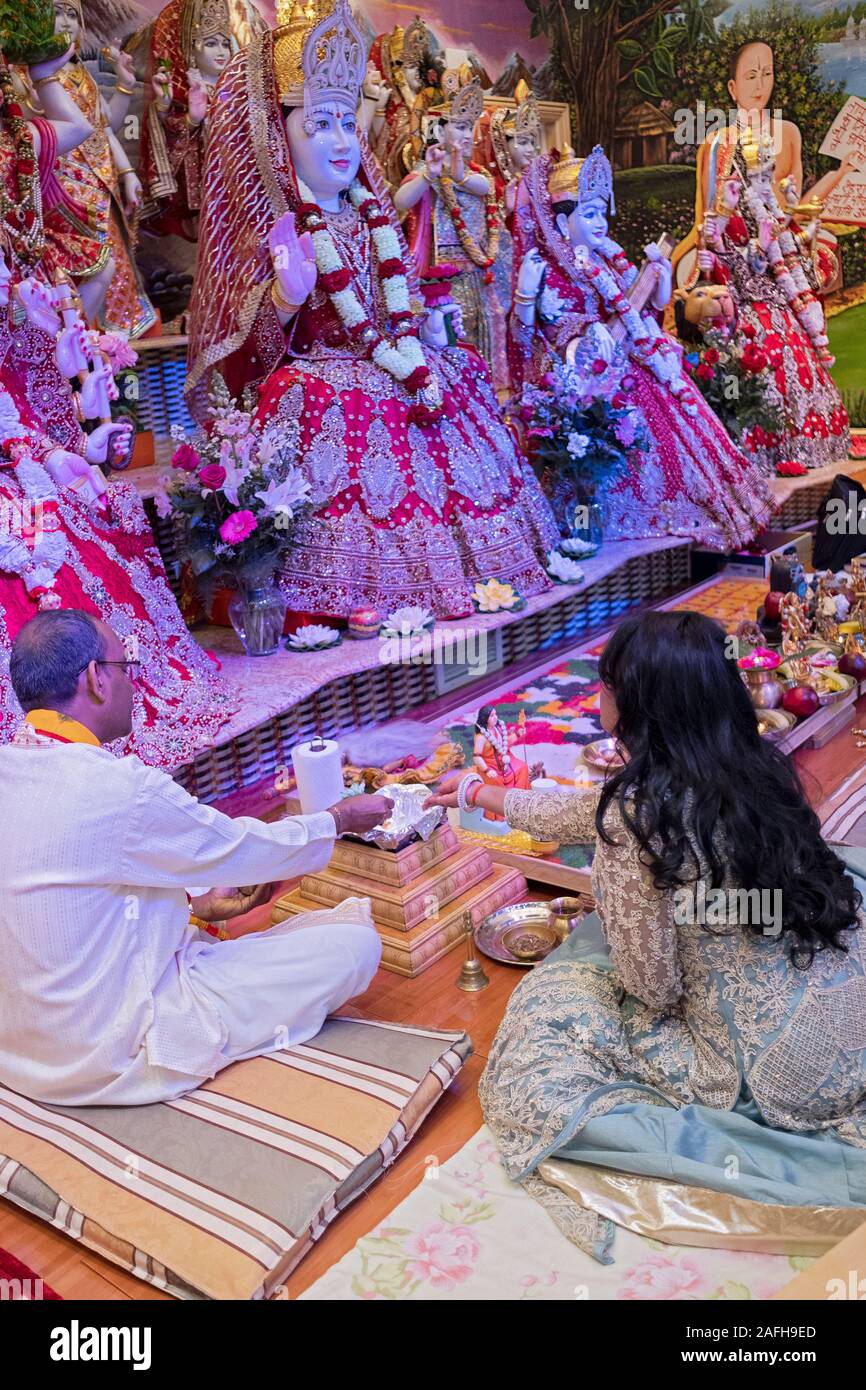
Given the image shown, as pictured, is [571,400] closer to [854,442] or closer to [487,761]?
[487,761]

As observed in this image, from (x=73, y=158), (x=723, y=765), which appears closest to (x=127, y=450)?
(x=73, y=158)

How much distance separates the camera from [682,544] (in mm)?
6461

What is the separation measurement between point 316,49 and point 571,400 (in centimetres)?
200

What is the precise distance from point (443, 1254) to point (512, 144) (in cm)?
607

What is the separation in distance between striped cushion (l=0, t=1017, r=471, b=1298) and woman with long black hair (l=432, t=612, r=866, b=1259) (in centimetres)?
28

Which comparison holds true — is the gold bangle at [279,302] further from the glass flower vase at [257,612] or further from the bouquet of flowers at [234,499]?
the glass flower vase at [257,612]

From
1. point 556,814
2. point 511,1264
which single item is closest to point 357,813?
point 556,814

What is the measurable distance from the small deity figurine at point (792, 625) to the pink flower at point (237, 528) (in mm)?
2065

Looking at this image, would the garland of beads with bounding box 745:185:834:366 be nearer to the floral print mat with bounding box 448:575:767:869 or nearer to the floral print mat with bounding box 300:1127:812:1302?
the floral print mat with bounding box 448:575:767:869

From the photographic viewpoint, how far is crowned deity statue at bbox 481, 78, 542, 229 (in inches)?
262

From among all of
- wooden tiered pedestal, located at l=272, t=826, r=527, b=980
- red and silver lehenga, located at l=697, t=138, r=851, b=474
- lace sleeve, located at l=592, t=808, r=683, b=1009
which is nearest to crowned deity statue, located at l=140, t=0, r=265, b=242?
red and silver lehenga, located at l=697, t=138, r=851, b=474

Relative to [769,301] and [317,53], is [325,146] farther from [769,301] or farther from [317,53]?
[769,301]

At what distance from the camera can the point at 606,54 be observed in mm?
12070

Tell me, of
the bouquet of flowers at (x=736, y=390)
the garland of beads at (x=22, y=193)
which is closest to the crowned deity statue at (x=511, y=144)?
the bouquet of flowers at (x=736, y=390)
